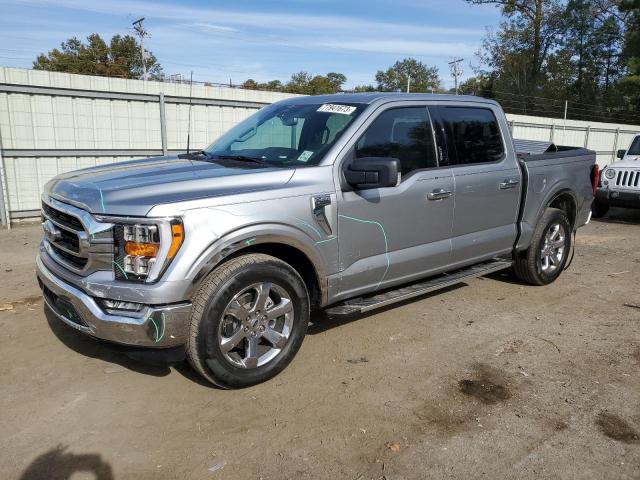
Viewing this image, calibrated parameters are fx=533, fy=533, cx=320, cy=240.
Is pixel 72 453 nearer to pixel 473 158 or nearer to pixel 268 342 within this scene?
pixel 268 342

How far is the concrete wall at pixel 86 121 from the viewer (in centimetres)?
866

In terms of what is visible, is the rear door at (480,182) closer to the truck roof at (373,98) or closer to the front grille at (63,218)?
the truck roof at (373,98)

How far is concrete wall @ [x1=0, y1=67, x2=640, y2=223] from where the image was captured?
8.66m

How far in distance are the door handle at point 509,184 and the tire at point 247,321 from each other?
2441mm

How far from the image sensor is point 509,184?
5.11 meters

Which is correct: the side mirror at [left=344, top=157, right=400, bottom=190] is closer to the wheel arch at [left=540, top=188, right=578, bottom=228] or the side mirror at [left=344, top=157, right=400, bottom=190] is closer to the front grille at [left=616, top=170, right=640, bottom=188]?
the wheel arch at [left=540, top=188, right=578, bottom=228]

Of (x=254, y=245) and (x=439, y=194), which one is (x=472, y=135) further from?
(x=254, y=245)

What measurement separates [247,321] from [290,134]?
1592 millimetres

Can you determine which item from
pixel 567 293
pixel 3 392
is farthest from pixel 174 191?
pixel 567 293

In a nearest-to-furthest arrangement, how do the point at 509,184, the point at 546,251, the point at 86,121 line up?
the point at 509,184 < the point at 546,251 < the point at 86,121

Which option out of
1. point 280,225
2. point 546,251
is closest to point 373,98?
point 280,225

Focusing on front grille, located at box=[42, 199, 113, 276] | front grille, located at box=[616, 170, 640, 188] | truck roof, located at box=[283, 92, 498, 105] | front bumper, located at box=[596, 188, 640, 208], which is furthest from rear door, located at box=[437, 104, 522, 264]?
front grille, located at box=[616, 170, 640, 188]

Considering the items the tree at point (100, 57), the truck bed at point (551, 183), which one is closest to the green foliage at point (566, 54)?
the tree at point (100, 57)

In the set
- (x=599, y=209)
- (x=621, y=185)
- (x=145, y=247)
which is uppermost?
(x=145, y=247)
